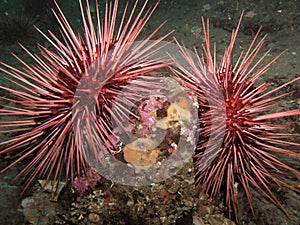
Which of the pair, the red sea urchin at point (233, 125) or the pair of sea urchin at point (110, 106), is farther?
the red sea urchin at point (233, 125)

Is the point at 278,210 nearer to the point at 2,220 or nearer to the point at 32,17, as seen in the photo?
the point at 2,220

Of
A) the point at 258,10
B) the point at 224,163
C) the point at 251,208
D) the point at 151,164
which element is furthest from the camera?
the point at 258,10

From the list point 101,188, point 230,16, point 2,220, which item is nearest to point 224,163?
point 101,188

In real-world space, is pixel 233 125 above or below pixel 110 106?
above

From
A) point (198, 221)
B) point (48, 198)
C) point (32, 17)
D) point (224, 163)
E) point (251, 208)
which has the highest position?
point (32, 17)

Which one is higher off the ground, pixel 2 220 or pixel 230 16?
pixel 230 16

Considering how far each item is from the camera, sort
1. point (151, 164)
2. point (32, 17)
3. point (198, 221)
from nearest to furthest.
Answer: point (151, 164), point (198, 221), point (32, 17)

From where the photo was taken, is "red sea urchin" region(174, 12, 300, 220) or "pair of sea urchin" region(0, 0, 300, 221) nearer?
"pair of sea urchin" region(0, 0, 300, 221)

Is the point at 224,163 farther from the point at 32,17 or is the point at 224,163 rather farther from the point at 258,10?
the point at 32,17

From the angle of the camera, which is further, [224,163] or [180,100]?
[224,163]

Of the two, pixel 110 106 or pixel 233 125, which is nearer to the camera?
pixel 110 106
